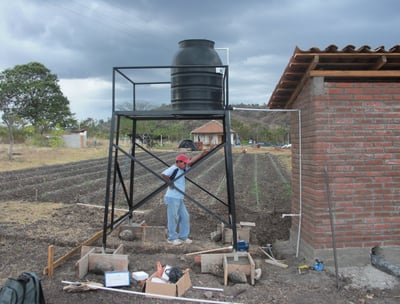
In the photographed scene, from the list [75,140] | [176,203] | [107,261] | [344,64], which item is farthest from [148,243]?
[75,140]

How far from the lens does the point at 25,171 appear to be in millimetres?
20203

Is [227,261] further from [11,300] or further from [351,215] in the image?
[11,300]

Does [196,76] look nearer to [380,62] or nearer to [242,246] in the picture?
[380,62]

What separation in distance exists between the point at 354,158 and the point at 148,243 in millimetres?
3847

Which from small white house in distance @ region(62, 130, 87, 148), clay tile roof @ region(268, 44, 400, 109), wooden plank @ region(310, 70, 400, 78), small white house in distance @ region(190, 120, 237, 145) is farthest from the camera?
small white house in distance @ region(190, 120, 237, 145)

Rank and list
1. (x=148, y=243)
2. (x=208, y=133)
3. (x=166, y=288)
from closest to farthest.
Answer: (x=166, y=288), (x=148, y=243), (x=208, y=133)

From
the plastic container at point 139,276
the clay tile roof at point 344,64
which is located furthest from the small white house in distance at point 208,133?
the plastic container at point 139,276

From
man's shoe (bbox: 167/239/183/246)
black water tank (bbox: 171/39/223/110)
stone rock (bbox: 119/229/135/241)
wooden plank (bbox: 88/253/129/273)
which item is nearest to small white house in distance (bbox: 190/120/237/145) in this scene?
stone rock (bbox: 119/229/135/241)

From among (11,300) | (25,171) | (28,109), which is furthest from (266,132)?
(11,300)

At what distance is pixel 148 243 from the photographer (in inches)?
282

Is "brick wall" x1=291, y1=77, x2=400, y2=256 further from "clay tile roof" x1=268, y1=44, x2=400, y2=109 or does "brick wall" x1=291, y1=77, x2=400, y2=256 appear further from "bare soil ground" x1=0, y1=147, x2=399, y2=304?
"bare soil ground" x1=0, y1=147, x2=399, y2=304

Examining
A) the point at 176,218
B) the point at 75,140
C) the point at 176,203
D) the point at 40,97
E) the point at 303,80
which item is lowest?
the point at 176,218

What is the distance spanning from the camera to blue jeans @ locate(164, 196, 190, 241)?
23.1 feet

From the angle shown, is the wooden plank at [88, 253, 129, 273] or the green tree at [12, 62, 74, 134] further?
the green tree at [12, 62, 74, 134]
